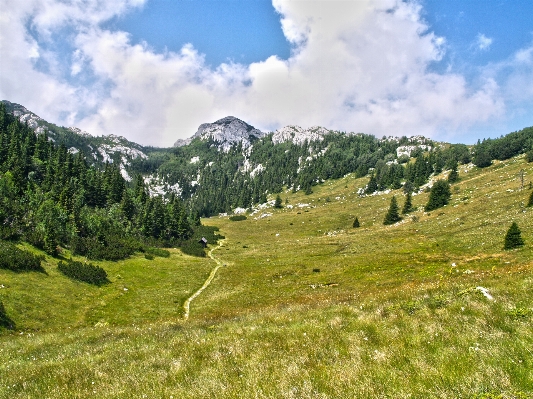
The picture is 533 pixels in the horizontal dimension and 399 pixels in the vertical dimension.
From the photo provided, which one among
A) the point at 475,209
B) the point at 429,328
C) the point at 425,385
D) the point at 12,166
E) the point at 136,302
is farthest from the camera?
the point at 12,166

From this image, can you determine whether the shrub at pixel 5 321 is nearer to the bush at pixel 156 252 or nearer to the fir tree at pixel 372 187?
the bush at pixel 156 252

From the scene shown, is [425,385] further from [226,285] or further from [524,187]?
[524,187]

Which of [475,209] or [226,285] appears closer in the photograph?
[226,285]

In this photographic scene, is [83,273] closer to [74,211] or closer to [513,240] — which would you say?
[74,211]

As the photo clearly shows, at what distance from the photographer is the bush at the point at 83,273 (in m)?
45.3

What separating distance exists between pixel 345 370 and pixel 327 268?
46.5 metres

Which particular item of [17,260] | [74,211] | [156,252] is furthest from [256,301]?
[74,211]

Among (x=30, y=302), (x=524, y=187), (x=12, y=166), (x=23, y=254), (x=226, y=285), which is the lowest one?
(x=226, y=285)

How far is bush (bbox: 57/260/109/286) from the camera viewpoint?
4531 centimetres

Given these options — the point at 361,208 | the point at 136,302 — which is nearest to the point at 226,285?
the point at 136,302

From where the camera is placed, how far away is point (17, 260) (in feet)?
132

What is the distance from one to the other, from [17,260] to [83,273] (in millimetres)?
8412

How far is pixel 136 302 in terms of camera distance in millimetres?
41156

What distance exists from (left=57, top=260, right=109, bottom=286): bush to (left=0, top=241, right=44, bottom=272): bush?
10.4ft
